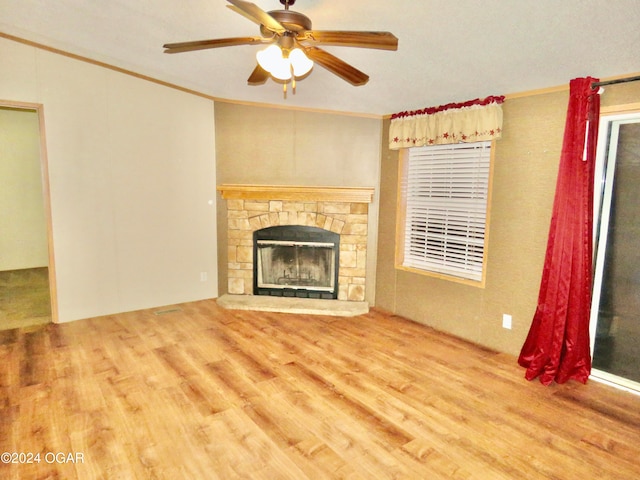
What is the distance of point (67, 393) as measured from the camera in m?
2.64

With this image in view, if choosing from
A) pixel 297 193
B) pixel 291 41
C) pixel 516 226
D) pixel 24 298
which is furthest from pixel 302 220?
pixel 24 298

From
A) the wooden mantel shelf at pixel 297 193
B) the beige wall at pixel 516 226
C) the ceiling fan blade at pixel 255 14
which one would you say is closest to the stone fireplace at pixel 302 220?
the wooden mantel shelf at pixel 297 193

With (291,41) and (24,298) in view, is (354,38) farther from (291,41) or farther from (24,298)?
(24,298)

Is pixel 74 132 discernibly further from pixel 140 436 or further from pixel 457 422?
pixel 457 422

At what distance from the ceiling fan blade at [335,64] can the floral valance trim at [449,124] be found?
1543mm

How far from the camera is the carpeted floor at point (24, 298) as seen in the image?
4.06 meters

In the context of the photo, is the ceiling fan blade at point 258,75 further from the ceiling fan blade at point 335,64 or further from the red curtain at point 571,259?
the red curtain at point 571,259

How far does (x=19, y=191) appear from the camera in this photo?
6.22 m

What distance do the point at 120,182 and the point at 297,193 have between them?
1.99m

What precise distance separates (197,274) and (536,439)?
3949 mm

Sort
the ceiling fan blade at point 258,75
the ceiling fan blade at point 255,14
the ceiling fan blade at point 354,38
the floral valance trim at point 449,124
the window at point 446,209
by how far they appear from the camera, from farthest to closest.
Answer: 1. the window at point 446,209
2. the floral valance trim at point 449,124
3. the ceiling fan blade at point 258,75
4. the ceiling fan blade at point 354,38
5. the ceiling fan blade at point 255,14

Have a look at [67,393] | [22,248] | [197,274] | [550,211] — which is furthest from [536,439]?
[22,248]

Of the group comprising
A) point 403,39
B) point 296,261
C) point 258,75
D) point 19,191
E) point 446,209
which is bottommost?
point 296,261

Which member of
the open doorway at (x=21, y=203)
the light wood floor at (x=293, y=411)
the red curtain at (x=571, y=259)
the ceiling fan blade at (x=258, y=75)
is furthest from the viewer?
the open doorway at (x=21, y=203)
